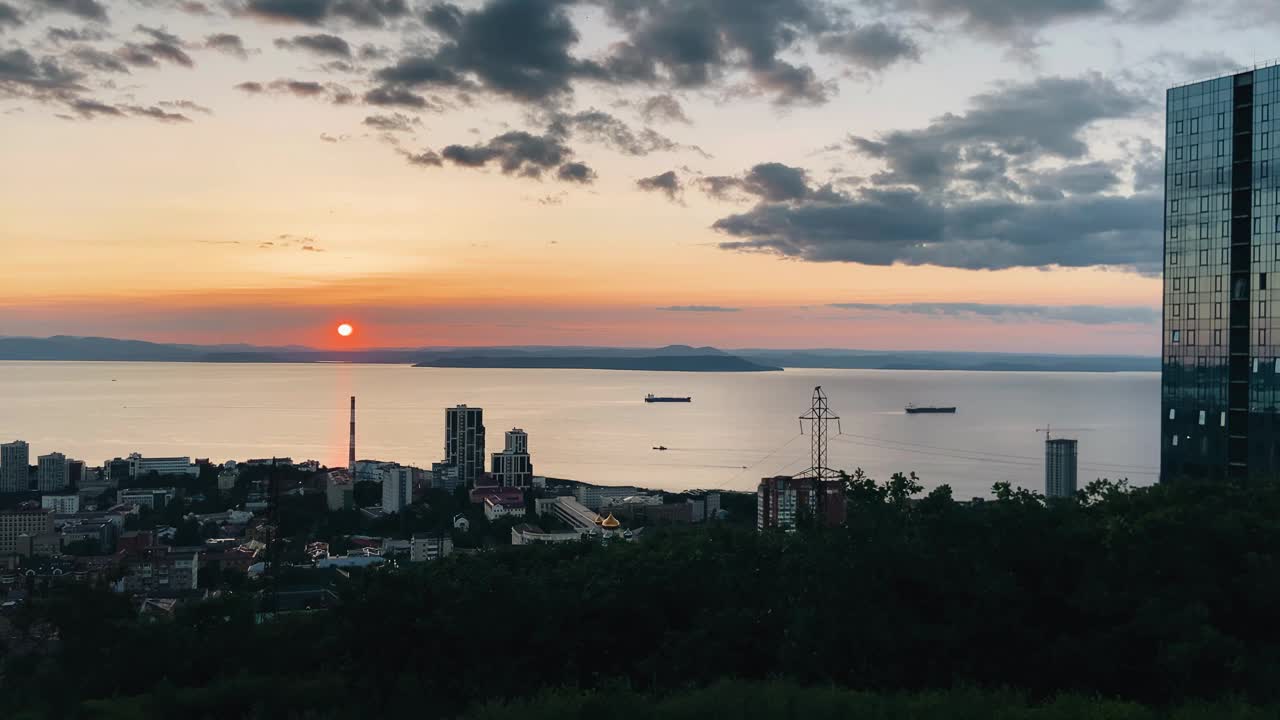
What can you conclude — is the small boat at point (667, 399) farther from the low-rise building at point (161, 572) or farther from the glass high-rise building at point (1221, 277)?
the glass high-rise building at point (1221, 277)

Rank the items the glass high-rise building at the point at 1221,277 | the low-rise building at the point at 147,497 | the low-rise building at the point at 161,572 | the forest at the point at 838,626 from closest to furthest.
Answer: the forest at the point at 838,626 < the glass high-rise building at the point at 1221,277 < the low-rise building at the point at 161,572 < the low-rise building at the point at 147,497

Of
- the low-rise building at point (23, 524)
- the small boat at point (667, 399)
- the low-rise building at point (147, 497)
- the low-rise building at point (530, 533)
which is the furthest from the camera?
the small boat at point (667, 399)

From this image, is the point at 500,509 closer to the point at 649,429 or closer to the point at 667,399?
the point at 649,429

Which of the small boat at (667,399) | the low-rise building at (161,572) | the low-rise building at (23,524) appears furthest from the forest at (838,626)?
the small boat at (667,399)

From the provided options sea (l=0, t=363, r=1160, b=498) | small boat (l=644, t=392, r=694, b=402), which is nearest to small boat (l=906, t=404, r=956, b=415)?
sea (l=0, t=363, r=1160, b=498)

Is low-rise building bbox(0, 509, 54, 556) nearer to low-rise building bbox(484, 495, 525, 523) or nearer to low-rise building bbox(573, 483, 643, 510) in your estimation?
low-rise building bbox(484, 495, 525, 523)
